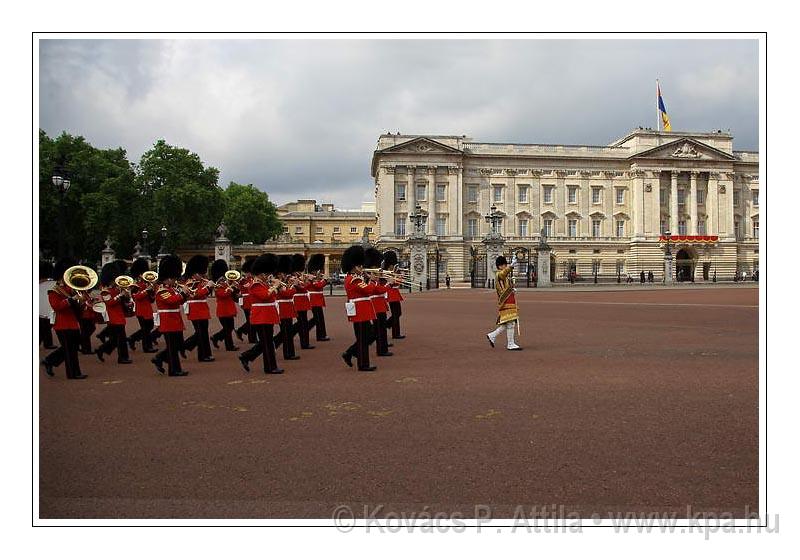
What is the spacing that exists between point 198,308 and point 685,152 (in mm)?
68687

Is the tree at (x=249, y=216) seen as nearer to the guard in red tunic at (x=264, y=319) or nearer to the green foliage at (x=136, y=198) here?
the green foliage at (x=136, y=198)

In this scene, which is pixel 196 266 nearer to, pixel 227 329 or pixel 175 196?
pixel 227 329

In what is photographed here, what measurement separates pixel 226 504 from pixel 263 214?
6498 cm

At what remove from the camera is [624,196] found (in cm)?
7062

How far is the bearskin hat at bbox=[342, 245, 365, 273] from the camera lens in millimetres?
10117

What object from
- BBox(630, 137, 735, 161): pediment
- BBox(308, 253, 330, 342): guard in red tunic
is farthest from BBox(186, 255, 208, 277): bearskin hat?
BBox(630, 137, 735, 161): pediment

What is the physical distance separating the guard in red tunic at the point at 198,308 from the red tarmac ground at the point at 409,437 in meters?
0.61

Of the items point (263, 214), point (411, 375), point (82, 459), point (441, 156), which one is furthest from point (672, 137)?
point (82, 459)

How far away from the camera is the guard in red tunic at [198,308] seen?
10.8 metres

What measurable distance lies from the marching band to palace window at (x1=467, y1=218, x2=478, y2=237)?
179 feet

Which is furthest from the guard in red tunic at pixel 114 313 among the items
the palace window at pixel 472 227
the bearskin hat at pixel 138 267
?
the palace window at pixel 472 227

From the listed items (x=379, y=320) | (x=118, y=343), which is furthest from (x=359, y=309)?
(x=118, y=343)

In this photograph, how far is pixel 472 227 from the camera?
68.4m
